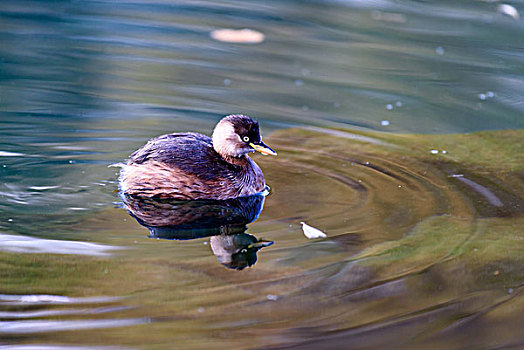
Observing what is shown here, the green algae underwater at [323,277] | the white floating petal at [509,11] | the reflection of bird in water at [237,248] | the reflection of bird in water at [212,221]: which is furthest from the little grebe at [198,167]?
the white floating petal at [509,11]

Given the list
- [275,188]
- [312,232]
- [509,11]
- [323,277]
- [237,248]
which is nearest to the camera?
[323,277]

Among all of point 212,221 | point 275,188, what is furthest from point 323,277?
point 275,188

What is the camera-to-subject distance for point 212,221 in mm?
5480

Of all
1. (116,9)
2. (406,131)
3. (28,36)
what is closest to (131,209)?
(406,131)

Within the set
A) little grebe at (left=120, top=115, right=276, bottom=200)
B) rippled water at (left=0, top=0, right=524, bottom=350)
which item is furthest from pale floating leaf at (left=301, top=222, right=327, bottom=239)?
little grebe at (left=120, top=115, right=276, bottom=200)

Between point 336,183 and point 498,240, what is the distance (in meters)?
1.41

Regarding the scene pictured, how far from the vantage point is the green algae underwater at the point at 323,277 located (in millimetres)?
3949

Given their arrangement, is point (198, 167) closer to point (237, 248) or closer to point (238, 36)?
point (237, 248)

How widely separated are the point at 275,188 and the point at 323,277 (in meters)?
1.59

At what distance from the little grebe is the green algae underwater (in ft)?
1.09

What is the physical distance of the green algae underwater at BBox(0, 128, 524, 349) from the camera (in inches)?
155

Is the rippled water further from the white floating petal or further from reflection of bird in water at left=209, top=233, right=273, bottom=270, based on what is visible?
the white floating petal

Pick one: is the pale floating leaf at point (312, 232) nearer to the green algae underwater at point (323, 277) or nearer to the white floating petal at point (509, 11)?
the green algae underwater at point (323, 277)

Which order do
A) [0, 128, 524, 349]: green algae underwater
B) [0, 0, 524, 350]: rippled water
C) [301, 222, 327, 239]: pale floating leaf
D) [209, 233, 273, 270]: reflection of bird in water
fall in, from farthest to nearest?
[301, 222, 327, 239]: pale floating leaf < [209, 233, 273, 270]: reflection of bird in water < [0, 0, 524, 350]: rippled water < [0, 128, 524, 349]: green algae underwater
